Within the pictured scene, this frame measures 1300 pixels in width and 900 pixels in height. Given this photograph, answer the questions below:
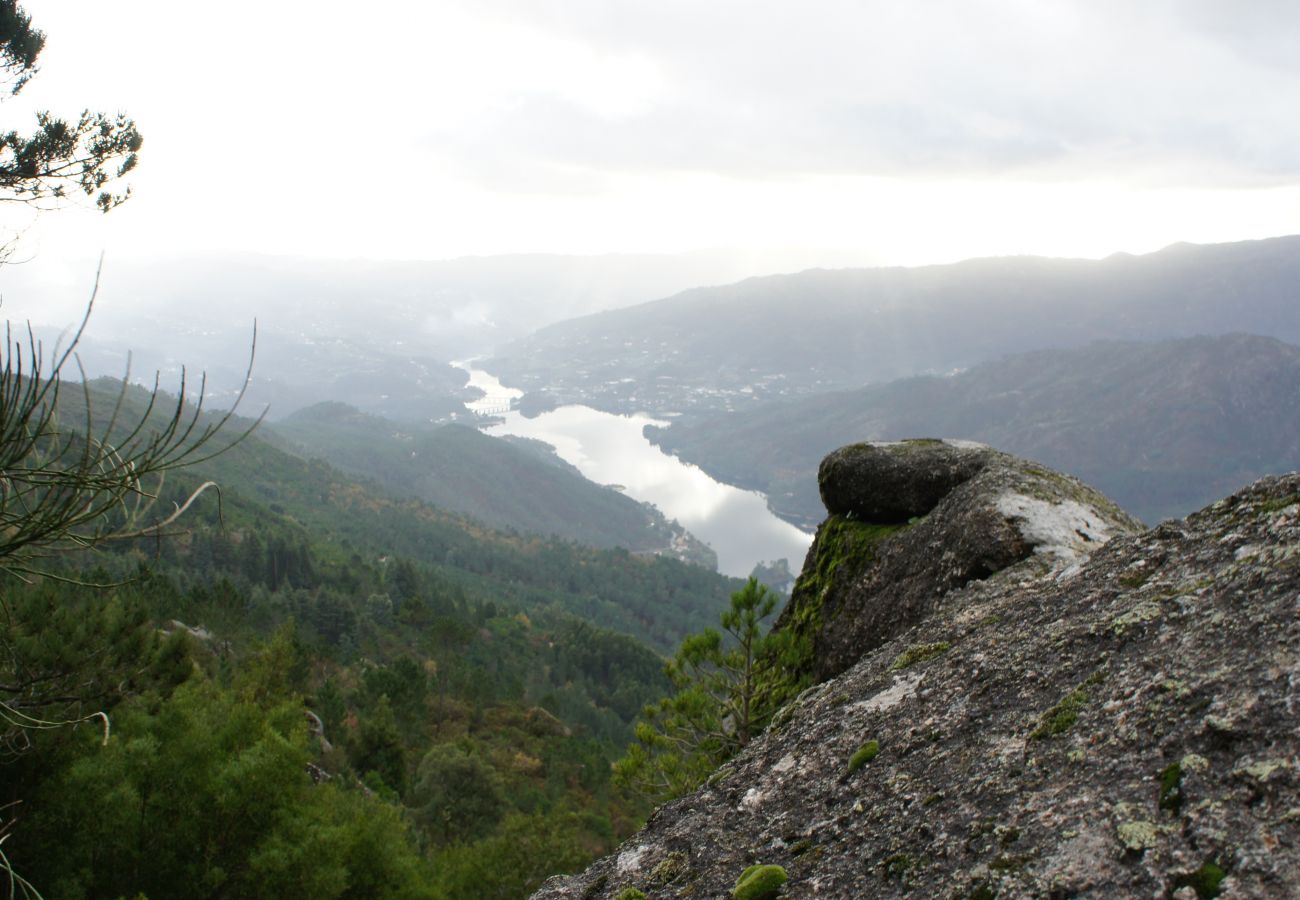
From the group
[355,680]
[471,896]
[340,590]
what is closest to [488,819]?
[471,896]

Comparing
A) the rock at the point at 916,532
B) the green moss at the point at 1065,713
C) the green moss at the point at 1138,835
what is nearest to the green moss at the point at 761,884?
the green moss at the point at 1065,713

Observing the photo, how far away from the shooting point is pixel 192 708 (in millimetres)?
16656

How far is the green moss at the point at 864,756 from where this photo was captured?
165 inches

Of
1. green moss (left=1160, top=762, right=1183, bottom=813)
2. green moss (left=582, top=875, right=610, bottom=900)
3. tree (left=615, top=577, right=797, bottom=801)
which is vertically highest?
green moss (left=1160, top=762, right=1183, bottom=813)

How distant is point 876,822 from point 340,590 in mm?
92142

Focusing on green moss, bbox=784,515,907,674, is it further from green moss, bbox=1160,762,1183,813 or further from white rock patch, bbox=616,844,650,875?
green moss, bbox=1160,762,1183,813

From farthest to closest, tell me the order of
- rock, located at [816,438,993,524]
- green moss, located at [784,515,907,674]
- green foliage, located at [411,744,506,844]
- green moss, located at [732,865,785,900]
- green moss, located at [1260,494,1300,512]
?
green foliage, located at [411,744,506,844], rock, located at [816,438,993,524], green moss, located at [784,515,907,674], green moss, located at [1260,494,1300,512], green moss, located at [732,865,785,900]

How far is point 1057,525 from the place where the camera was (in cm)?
689

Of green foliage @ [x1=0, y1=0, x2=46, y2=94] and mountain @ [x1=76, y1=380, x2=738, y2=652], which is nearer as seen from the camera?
green foliage @ [x1=0, y1=0, x2=46, y2=94]

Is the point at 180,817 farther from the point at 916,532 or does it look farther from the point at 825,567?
the point at 916,532

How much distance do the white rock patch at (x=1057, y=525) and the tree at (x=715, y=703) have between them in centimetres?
272

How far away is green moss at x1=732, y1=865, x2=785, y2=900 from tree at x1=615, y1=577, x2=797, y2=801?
15.0 ft

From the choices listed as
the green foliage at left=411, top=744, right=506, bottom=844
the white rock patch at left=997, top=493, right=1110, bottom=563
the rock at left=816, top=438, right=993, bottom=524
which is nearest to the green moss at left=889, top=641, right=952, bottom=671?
the white rock patch at left=997, top=493, right=1110, bottom=563

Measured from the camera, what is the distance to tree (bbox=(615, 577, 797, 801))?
836cm
